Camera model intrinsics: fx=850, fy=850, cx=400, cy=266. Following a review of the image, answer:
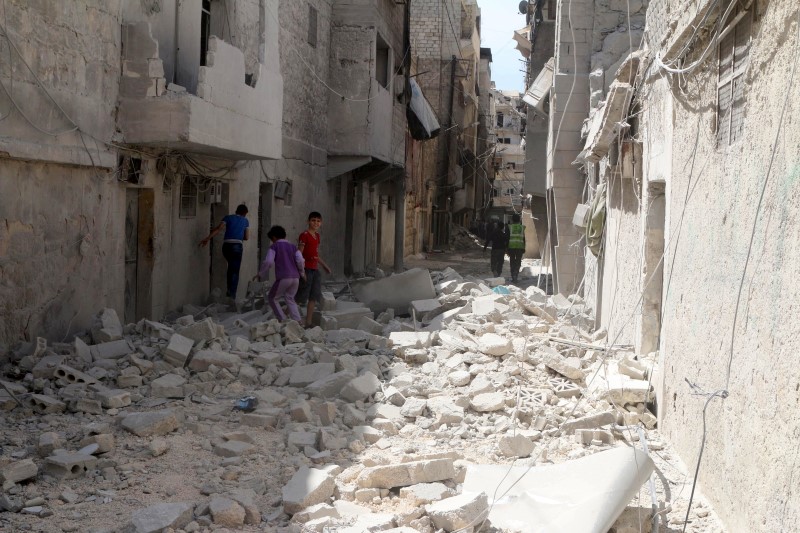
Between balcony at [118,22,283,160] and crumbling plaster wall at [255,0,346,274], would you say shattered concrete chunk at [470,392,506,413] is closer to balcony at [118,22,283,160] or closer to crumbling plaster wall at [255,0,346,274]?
balcony at [118,22,283,160]

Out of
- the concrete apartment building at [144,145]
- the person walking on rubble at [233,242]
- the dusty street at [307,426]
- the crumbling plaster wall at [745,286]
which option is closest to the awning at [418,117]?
the concrete apartment building at [144,145]

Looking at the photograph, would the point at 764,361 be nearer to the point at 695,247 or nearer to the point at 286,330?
the point at 695,247

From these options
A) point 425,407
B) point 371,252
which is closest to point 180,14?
point 425,407

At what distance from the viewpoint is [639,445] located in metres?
6.24

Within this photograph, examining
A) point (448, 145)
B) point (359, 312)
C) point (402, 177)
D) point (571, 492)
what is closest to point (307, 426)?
point (571, 492)

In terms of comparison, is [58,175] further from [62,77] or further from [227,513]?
[227,513]

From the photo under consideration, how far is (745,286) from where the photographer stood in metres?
4.41

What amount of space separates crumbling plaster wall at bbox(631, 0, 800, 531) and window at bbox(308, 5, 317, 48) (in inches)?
462

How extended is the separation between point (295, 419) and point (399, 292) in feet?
21.4

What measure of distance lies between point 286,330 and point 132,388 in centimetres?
259

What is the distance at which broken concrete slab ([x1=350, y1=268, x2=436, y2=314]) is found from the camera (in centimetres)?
1336

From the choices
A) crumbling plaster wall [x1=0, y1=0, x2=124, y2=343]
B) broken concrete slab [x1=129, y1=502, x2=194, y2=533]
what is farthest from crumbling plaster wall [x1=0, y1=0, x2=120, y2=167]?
broken concrete slab [x1=129, y1=502, x2=194, y2=533]

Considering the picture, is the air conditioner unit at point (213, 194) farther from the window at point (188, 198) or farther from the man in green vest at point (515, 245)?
the man in green vest at point (515, 245)

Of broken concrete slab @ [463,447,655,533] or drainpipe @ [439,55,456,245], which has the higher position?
drainpipe @ [439,55,456,245]
